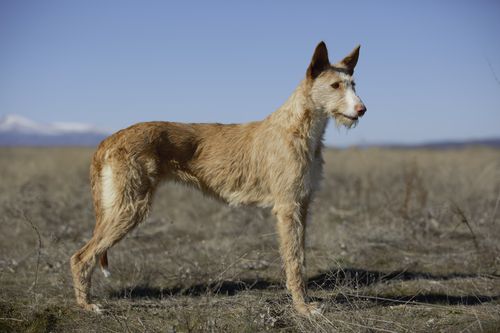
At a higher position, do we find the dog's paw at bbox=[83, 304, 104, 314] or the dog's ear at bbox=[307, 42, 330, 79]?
the dog's ear at bbox=[307, 42, 330, 79]

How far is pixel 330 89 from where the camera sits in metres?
5.22

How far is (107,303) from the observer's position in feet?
16.6

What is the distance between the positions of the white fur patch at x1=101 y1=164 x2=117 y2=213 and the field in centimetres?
70

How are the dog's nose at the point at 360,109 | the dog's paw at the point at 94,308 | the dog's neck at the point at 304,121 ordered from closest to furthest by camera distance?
the dog's paw at the point at 94,308 < the dog's nose at the point at 360,109 < the dog's neck at the point at 304,121

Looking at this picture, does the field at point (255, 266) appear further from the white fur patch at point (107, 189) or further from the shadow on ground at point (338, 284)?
the white fur patch at point (107, 189)

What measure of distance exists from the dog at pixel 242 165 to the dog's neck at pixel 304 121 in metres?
0.01

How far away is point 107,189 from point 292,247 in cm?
212

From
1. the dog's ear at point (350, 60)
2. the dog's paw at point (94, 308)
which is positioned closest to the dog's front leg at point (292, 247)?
the dog's ear at point (350, 60)

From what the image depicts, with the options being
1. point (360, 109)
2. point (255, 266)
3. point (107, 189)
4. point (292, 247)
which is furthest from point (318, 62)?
point (255, 266)

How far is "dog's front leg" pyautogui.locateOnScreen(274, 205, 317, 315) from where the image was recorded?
5086 mm

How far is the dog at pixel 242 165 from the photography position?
16.6 feet

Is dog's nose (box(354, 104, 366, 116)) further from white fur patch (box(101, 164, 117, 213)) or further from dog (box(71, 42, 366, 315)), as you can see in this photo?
white fur patch (box(101, 164, 117, 213))

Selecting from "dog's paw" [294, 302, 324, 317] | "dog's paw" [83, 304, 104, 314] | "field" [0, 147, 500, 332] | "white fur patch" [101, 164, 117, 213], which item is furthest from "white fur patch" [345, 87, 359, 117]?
"dog's paw" [83, 304, 104, 314]

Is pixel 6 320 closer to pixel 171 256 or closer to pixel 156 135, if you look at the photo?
pixel 156 135
